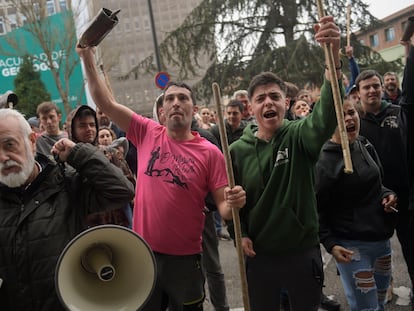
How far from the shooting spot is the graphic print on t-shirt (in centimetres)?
258

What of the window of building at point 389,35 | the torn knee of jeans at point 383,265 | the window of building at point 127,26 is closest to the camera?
the torn knee of jeans at point 383,265

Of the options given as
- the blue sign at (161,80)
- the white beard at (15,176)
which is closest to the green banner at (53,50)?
the blue sign at (161,80)

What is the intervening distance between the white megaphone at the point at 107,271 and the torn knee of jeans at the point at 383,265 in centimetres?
176

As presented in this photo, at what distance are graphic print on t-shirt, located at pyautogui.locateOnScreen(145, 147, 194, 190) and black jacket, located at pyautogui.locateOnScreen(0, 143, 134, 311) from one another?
40cm

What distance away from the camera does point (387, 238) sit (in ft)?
9.39

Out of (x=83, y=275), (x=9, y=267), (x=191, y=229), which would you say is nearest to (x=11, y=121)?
(x=9, y=267)

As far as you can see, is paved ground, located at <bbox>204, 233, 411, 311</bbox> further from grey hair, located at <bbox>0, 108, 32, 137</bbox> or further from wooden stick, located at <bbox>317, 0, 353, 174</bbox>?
grey hair, located at <bbox>0, 108, 32, 137</bbox>

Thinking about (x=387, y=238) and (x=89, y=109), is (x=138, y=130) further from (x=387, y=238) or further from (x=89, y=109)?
(x=387, y=238)

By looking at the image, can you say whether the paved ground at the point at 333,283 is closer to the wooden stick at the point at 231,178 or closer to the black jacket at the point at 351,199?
the black jacket at the point at 351,199

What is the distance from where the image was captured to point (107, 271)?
1.93 m

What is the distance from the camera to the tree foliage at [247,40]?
15.5 metres

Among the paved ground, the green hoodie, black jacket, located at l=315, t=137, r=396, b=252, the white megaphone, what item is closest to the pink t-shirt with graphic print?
the green hoodie

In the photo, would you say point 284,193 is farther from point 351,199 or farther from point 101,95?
point 101,95

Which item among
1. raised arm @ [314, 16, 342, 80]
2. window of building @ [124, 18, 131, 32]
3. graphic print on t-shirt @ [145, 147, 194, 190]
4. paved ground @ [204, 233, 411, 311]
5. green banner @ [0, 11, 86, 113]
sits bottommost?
paved ground @ [204, 233, 411, 311]
